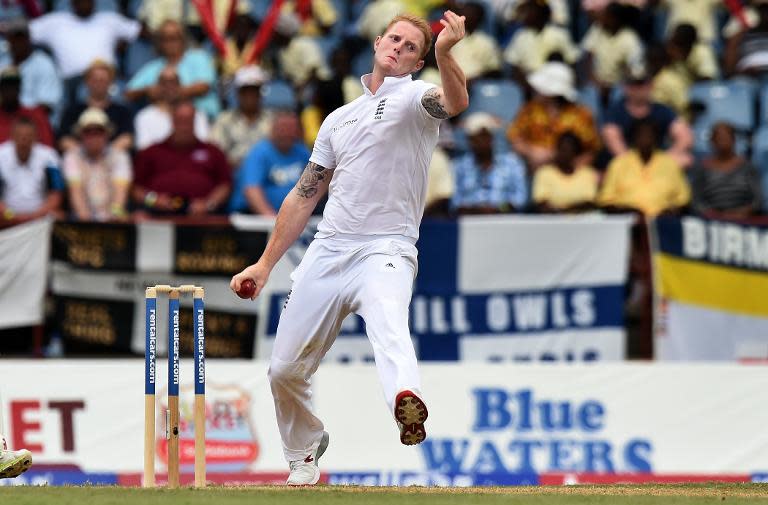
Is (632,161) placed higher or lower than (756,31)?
lower

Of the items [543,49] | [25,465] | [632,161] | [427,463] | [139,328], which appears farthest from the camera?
[543,49]

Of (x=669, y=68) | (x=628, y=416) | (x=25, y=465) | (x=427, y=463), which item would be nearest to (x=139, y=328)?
(x=427, y=463)

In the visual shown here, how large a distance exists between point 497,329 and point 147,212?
10.9 feet

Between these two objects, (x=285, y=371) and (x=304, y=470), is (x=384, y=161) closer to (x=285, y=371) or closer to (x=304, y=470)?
(x=285, y=371)

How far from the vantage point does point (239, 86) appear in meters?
15.4

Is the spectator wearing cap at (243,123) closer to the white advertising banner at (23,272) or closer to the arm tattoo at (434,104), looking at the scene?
the white advertising banner at (23,272)

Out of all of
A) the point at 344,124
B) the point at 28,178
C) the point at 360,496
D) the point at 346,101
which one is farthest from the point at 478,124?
the point at 360,496

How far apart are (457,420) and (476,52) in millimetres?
5740

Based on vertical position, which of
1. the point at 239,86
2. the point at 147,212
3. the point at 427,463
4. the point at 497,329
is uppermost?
the point at 239,86

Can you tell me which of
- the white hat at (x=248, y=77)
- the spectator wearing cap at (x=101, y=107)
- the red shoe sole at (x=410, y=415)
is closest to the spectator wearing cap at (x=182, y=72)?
the spectator wearing cap at (x=101, y=107)

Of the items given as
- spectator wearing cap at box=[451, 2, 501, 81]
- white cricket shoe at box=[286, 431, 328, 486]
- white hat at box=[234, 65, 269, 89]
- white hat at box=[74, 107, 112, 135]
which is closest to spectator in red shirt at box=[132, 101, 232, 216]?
white hat at box=[74, 107, 112, 135]

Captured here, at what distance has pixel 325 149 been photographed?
8516 mm

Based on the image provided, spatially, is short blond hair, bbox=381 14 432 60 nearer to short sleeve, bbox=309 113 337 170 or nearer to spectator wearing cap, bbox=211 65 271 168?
short sleeve, bbox=309 113 337 170

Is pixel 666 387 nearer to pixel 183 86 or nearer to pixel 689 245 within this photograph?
pixel 689 245
